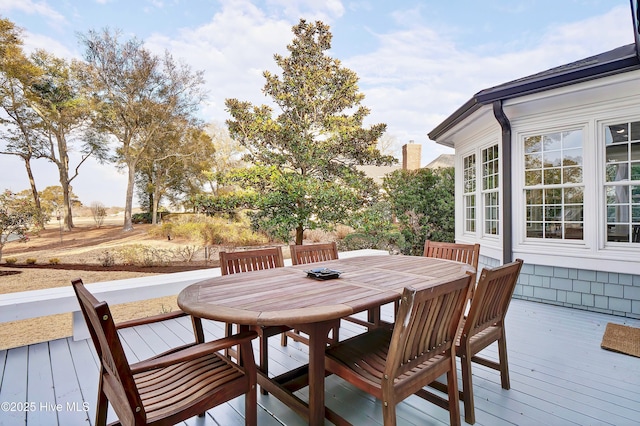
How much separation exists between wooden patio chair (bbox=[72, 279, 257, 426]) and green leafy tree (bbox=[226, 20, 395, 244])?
400 cm

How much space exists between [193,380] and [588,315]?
14.2 feet

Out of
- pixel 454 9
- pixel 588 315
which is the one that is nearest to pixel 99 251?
pixel 588 315

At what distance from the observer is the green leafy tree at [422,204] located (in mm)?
6957

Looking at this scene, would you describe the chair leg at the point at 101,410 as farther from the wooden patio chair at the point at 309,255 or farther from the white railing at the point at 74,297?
the white railing at the point at 74,297

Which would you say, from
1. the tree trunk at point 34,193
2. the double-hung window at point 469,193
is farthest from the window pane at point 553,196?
the tree trunk at point 34,193

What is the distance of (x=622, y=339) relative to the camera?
289 centimetres

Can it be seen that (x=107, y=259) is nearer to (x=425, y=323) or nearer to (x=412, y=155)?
(x=425, y=323)

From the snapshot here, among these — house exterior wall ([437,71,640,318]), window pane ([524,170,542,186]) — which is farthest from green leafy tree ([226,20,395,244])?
window pane ([524,170,542,186])

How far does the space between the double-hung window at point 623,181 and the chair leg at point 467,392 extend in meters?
3.22

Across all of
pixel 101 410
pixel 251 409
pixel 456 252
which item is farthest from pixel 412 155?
pixel 101 410

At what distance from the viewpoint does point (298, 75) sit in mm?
5914

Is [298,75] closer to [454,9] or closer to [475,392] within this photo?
[454,9]

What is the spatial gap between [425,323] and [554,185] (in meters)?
3.71

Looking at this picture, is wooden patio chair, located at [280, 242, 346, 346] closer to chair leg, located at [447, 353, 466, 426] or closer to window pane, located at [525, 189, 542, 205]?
chair leg, located at [447, 353, 466, 426]
